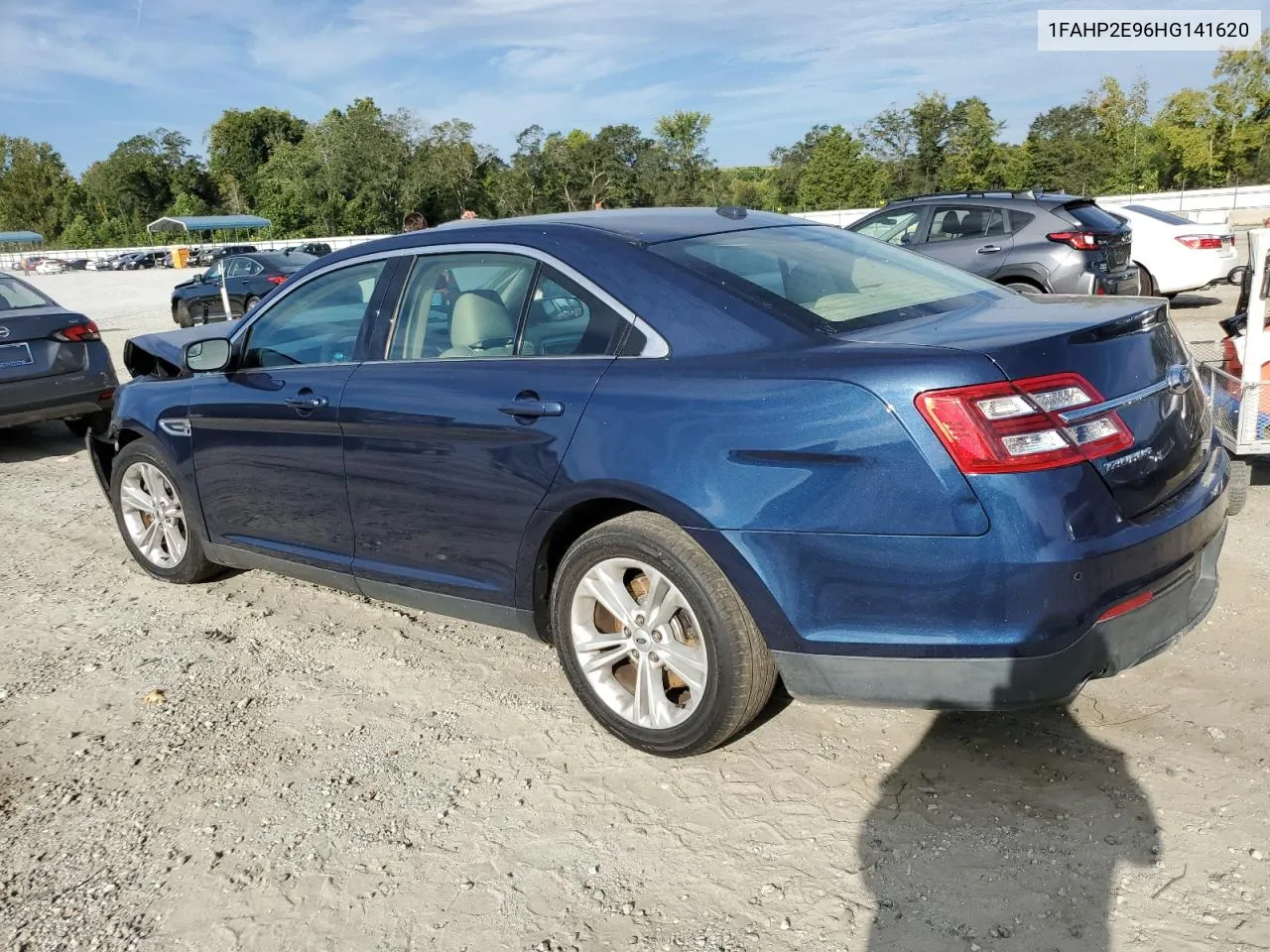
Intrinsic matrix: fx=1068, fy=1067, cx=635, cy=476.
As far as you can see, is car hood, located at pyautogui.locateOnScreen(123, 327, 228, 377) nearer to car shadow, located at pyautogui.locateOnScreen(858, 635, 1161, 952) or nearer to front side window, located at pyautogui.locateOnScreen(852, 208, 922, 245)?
car shadow, located at pyautogui.locateOnScreen(858, 635, 1161, 952)

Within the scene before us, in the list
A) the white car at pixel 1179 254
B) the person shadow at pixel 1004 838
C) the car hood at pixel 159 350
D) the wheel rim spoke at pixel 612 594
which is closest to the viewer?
the person shadow at pixel 1004 838

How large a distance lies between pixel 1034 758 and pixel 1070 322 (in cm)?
129

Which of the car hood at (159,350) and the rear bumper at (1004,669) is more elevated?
the car hood at (159,350)

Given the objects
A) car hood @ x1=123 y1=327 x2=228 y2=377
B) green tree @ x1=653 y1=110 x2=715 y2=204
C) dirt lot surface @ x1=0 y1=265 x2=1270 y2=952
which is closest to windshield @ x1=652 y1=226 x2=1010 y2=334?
dirt lot surface @ x1=0 y1=265 x2=1270 y2=952

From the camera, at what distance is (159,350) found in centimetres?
637

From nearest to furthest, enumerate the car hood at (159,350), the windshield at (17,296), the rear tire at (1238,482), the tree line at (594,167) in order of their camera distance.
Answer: the rear tire at (1238,482) → the car hood at (159,350) → the windshield at (17,296) → the tree line at (594,167)

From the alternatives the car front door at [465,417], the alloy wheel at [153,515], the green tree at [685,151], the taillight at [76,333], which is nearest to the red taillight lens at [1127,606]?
the car front door at [465,417]

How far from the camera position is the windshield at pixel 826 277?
10.4 ft

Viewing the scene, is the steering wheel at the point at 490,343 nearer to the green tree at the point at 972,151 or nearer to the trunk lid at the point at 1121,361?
the trunk lid at the point at 1121,361

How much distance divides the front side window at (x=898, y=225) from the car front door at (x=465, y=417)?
8789 millimetres

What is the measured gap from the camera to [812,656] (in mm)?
2885

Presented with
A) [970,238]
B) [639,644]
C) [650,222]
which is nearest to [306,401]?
[650,222]

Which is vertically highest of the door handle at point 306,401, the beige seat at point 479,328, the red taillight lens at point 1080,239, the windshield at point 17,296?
the windshield at point 17,296

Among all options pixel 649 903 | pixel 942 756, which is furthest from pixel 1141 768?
pixel 649 903
